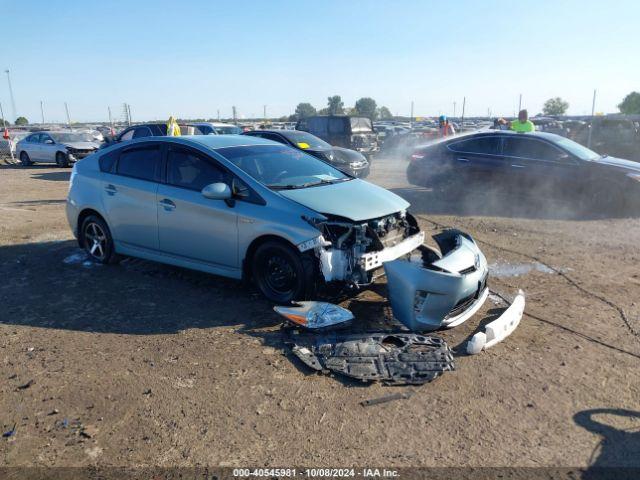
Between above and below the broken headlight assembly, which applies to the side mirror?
above

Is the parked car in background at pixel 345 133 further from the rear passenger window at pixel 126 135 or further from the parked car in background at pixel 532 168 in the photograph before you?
the parked car in background at pixel 532 168

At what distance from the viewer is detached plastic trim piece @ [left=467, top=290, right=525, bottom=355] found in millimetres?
4127

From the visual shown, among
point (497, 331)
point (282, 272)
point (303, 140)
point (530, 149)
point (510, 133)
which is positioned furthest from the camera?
point (303, 140)

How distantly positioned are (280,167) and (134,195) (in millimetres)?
1781

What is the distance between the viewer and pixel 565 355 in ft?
13.6

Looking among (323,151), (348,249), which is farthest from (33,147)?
(348,249)

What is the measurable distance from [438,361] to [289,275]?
65.6 inches

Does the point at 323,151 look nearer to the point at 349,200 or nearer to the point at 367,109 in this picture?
the point at 349,200

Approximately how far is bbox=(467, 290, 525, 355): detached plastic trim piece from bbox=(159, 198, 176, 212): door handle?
134 inches

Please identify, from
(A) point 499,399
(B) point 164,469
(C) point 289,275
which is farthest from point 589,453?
(C) point 289,275

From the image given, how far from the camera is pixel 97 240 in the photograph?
6.59 metres

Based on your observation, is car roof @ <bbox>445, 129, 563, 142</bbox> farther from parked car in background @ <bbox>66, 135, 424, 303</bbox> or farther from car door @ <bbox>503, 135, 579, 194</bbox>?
parked car in background @ <bbox>66, 135, 424, 303</bbox>

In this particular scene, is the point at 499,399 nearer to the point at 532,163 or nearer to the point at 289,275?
the point at 289,275

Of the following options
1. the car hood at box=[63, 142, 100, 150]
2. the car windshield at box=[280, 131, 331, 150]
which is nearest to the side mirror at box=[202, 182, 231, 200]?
the car windshield at box=[280, 131, 331, 150]
